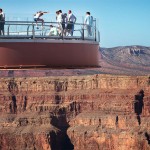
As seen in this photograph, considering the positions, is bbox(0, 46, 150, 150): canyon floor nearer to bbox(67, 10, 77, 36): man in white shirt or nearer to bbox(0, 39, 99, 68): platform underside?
bbox(67, 10, 77, 36): man in white shirt

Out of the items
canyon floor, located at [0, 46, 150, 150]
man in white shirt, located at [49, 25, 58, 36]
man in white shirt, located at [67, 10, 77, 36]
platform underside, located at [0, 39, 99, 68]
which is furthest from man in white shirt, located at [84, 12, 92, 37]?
canyon floor, located at [0, 46, 150, 150]

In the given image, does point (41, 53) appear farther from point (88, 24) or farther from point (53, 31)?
point (88, 24)

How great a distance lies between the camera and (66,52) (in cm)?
778

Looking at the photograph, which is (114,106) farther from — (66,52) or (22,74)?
(66,52)

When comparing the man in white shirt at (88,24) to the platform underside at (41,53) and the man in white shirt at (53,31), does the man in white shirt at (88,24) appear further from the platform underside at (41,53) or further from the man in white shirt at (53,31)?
the platform underside at (41,53)

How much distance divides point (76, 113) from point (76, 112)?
299 mm

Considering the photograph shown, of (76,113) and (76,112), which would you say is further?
(76,113)

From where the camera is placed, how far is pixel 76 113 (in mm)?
94438

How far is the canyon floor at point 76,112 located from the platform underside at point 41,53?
255ft

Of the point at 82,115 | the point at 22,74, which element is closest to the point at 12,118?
the point at 82,115

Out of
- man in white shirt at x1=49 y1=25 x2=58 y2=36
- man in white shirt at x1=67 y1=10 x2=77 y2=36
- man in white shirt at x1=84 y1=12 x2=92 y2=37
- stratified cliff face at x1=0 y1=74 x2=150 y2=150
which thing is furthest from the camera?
stratified cliff face at x1=0 y1=74 x2=150 y2=150

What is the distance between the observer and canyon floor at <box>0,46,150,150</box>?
89.0 meters

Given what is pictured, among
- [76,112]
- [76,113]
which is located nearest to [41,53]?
[76,112]

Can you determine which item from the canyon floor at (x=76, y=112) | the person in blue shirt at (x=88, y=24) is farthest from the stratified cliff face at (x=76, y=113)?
the person in blue shirt at (x=88, y=24)
